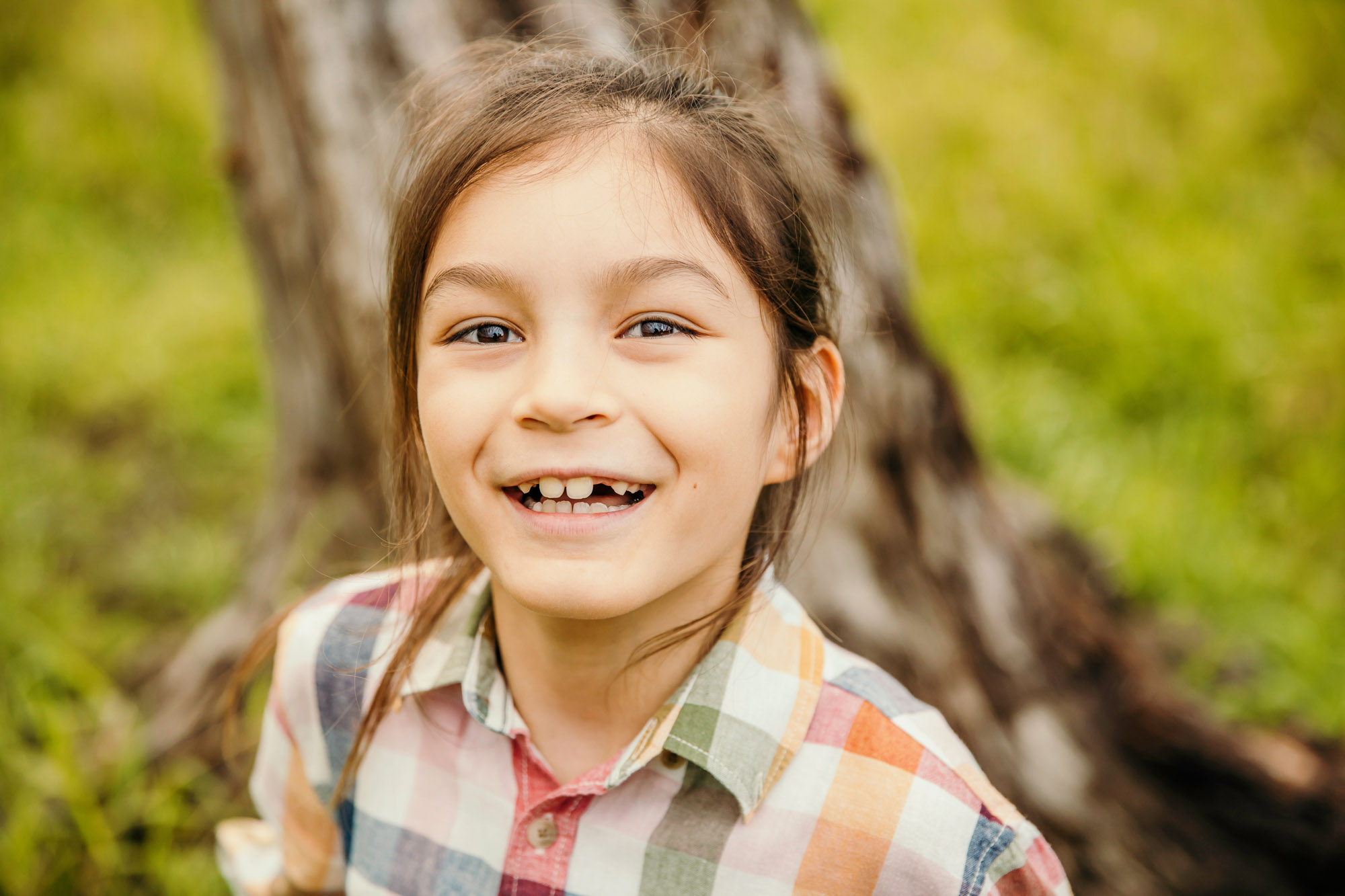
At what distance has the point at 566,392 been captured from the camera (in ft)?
3.07

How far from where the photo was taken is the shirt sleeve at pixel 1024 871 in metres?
1.05

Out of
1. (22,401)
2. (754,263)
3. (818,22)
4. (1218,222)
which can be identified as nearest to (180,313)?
(22,401)

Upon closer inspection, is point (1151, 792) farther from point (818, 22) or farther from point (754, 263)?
point (818, 22)

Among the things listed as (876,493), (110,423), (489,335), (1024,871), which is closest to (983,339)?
(876,493)

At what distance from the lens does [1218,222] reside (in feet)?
12.2

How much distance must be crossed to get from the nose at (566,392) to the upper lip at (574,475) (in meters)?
0.04

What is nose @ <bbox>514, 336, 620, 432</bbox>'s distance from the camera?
94cm

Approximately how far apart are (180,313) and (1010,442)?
3.49 m

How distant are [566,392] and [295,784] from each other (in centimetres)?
81

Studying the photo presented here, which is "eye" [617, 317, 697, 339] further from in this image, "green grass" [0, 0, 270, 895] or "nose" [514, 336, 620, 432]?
"green grass" [0, 0, 270, 895]

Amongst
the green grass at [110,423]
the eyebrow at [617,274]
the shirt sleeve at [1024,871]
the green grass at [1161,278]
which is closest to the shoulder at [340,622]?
the eyebrow at [617,274]

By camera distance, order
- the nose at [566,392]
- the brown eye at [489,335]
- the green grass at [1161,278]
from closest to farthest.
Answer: the nose at [566,392]
the brown eye at [489,335]
the green grass at [1161,278]

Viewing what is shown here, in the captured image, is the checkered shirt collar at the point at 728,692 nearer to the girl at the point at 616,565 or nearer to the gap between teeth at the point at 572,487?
the girl at the point at 616,565

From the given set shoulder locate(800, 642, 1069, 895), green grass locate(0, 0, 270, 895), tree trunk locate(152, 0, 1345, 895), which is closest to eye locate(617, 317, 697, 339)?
shoulder locate(800, 642, 1069, 895)
